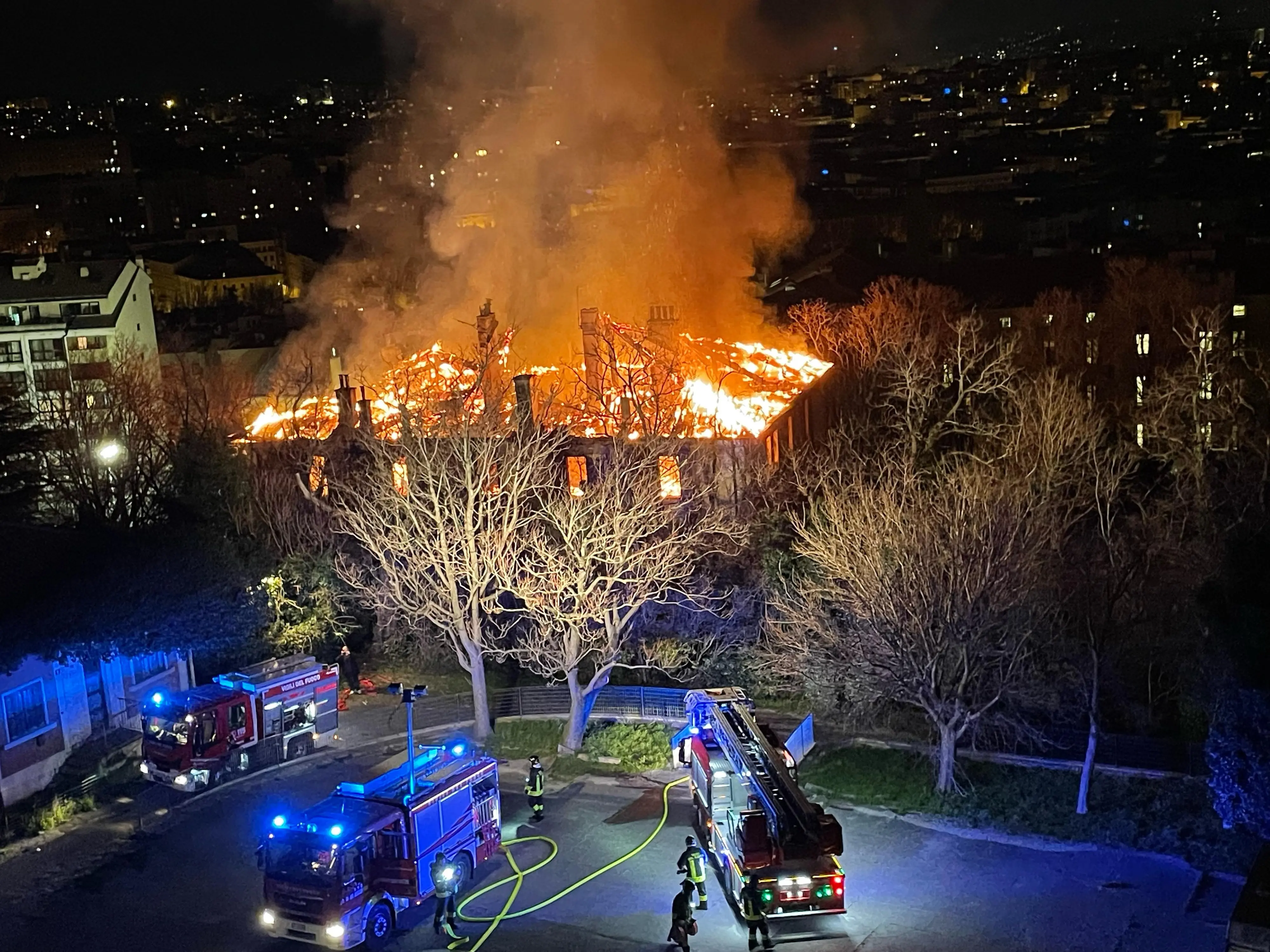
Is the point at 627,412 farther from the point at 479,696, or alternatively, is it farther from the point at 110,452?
the point at 110,452

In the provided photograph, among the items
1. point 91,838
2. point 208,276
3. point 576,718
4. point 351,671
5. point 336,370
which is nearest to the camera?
point 91,838

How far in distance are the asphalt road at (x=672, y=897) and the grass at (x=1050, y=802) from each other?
1.63 feet

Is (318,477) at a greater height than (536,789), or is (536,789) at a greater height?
(318,477)

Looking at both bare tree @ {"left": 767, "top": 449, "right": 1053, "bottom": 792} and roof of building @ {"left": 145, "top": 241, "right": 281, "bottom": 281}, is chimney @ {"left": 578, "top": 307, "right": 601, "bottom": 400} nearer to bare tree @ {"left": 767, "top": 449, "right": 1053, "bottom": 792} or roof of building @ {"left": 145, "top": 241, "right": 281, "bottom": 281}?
bare tree @ {"left": 767, "top": 449, "right": 1053, "bottom": 792}

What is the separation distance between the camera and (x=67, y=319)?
46844 mm

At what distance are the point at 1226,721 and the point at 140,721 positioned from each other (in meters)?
17.9

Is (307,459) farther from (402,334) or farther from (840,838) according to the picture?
(840,838)

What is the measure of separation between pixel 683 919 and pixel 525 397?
15.5 m

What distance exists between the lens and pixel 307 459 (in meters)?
29.2

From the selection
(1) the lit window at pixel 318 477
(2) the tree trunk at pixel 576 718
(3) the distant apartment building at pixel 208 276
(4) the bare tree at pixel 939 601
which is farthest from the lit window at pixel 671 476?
(3) the distant apartment building at pixel 208 276

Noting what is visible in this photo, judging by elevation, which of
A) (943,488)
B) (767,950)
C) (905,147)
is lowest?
(767,950)

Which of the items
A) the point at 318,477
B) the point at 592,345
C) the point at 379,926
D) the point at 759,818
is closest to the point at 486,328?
the point at 592,345

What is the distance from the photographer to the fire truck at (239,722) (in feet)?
64.1

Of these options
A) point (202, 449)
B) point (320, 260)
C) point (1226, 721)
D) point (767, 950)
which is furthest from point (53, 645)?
point (320, 260)
